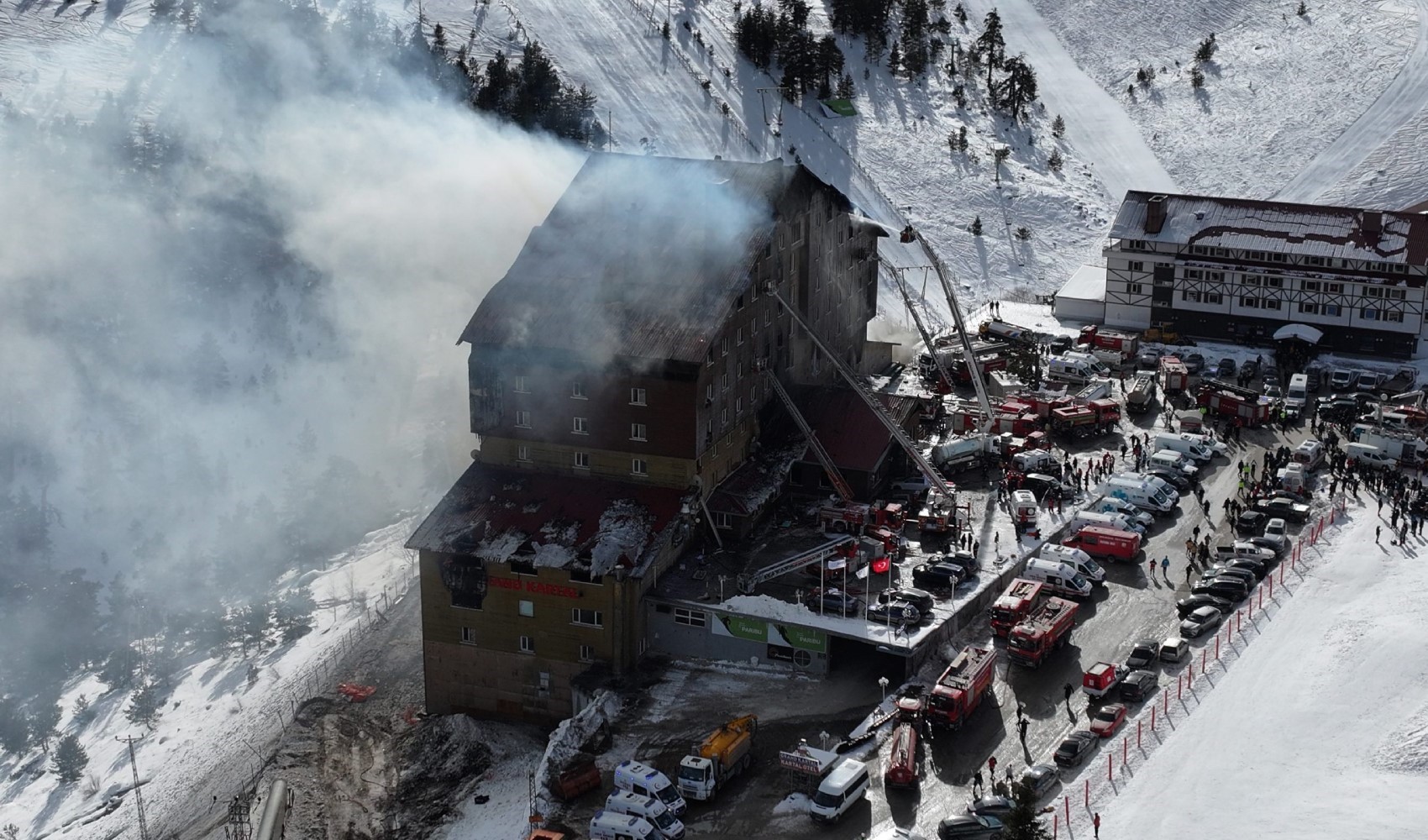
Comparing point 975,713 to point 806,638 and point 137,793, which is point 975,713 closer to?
point 806,638

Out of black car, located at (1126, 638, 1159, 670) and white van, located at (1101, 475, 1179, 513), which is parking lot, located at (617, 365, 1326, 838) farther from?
black car, located at (1126, 638, 1159, 670)

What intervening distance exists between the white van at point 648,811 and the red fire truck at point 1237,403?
4209 cm

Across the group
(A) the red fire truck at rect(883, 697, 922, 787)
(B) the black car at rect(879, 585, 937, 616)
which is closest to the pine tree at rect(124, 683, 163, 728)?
(B) the black car at rect(879, 585, 937, 616)

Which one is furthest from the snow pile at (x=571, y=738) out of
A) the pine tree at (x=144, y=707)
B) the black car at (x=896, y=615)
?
the pine tree at (x=144, y=707)

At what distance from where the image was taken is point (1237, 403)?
7656cm

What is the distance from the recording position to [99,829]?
58781mm

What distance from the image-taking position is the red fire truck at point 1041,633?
176ft

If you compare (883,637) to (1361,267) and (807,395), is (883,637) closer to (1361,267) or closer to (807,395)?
(807,395)

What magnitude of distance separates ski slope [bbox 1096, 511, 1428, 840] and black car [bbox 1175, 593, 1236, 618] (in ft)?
5.88

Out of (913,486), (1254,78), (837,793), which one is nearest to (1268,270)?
(913,486)

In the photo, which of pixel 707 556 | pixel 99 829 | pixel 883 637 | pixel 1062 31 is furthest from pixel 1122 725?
pixel 1062 31

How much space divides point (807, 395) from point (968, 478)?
8.22 metres

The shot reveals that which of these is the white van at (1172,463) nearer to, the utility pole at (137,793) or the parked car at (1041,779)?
the parked car at (1041,779)

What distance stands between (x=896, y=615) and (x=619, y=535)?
1080cm
